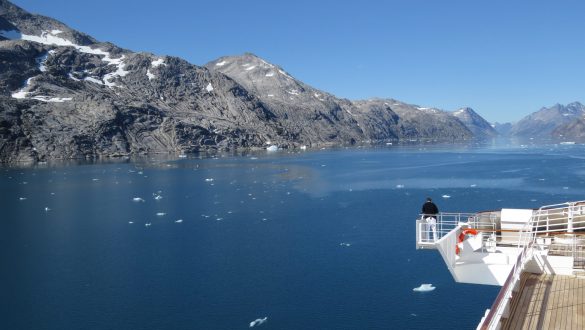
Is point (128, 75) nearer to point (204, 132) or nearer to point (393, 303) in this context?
point (204, 132)

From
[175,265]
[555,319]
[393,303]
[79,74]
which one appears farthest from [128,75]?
[555,319]

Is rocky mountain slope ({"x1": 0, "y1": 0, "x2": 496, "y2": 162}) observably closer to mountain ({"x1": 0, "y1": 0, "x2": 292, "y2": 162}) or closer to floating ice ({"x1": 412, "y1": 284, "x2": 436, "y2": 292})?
mountain ({"x1": 0, "y1": 0, "x2": 292, "y2": 162})

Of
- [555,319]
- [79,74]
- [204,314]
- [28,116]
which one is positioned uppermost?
[79,74]

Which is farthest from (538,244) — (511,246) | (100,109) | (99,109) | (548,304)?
(99,109)

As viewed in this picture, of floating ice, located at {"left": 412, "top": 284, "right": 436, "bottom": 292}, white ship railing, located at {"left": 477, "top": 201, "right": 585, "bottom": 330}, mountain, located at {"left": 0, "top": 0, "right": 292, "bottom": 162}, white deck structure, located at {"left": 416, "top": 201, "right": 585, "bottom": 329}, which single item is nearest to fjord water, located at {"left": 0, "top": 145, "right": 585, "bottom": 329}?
floating ice, located at {"left": 412, "top": 284, "right": 436, "bottom": 292}

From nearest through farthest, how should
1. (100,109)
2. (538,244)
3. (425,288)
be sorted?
(538,244) → (425,288) → (100,109)

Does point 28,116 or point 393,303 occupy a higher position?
point 28,116

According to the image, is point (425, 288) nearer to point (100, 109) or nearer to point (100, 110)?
point (100, 110)

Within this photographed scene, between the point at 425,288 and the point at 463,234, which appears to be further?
the point at 425,288
